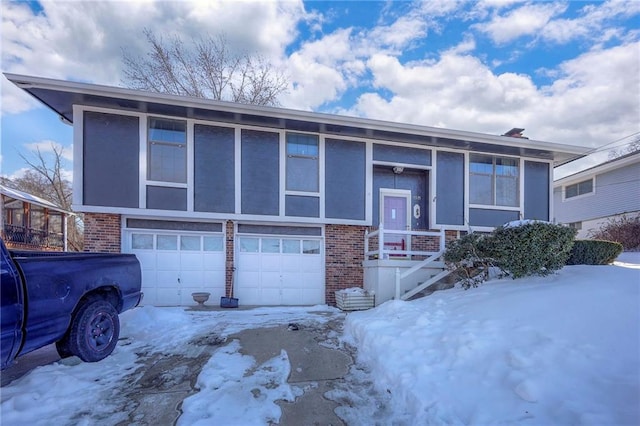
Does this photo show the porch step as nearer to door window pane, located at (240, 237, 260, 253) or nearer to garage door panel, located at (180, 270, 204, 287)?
door window pane, located at (240, 237, 260, 253)

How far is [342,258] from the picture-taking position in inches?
366

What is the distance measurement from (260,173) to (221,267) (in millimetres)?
2816

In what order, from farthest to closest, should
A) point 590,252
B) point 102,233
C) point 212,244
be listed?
1. point 212,244
2. point 102,233
3. point 590,252

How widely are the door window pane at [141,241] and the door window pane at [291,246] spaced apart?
139 inches

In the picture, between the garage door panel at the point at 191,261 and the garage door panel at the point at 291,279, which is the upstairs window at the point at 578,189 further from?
the garage door panel at the point at 191,261

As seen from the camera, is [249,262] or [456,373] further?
[249,262]

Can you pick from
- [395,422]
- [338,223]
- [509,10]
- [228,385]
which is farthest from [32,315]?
[509,10]

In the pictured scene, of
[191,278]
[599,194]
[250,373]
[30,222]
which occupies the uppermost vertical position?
[599,194]

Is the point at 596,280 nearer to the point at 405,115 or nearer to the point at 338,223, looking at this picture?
the point at 338,223

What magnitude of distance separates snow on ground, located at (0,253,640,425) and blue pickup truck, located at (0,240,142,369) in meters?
0.37

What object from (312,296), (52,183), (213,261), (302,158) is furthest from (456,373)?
(52,183)

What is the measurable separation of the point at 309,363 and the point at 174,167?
645cm

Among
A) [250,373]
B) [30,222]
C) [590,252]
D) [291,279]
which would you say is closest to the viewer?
[250,373]

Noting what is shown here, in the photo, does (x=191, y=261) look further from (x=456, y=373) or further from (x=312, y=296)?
(x=456, y=373)
